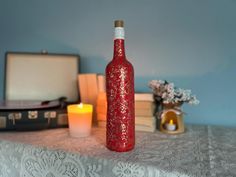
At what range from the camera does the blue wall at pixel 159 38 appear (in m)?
0.88

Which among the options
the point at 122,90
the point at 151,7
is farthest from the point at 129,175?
the point at 151,7

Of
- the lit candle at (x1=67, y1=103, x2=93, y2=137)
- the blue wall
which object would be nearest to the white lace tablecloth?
the lit candle at (x1=67, y1=103, x2=93, y2=137)

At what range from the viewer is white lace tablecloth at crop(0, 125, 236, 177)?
0.51m

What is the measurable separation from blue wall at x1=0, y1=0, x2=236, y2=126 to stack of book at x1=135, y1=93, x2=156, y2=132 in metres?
0.19

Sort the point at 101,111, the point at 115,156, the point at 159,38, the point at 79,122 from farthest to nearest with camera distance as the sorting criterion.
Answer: the point at 159,38, the point at 101,111, the point at 79,122, the point at 115,156

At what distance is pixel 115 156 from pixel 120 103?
137 millimetres

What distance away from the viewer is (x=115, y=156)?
56cm

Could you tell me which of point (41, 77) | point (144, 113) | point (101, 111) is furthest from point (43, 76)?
point (144, 113)

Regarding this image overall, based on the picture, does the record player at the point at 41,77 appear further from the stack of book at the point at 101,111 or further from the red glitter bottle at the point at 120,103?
the red glitter bottle at the point at 120,103

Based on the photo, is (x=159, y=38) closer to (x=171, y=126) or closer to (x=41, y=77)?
(x=171, y=126)

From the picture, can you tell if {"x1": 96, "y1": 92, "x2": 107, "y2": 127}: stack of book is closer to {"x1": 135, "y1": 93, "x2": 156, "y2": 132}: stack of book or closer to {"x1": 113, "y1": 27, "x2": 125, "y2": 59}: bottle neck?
{"x1": 135, "y1": 93, "x2": 156, "y2": 132}: stack of book

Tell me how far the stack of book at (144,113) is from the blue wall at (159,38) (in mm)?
188

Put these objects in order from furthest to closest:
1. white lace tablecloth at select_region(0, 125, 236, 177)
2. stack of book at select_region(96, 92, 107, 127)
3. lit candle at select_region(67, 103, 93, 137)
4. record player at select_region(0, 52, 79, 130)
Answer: record player at select_region(0, 52, 79, 130)
stack of book at select_region(96, 92, 107, 127)
lit candle at select_region(67, 103, 93, 137)
white lace tablecloth at select_region(0, 125, 236, 177)

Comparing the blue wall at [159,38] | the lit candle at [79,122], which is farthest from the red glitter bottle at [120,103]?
the blue wall at [159,38]
